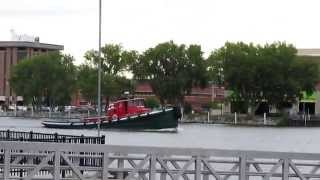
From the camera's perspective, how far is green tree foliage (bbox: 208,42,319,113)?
12144 cm

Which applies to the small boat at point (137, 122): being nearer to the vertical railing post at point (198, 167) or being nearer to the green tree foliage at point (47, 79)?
the vertical railing post at point (198, 167)

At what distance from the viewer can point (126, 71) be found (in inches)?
5704

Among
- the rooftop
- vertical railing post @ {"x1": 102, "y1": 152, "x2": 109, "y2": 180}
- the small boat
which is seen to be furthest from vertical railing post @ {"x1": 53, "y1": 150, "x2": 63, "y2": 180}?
the rooftop

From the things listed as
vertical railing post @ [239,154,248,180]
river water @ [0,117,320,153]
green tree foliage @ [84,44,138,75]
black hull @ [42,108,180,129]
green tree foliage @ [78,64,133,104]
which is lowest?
river water @ [0,117,320,153]

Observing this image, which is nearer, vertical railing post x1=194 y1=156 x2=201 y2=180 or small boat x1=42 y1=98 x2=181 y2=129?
vertical railing post x1=194 y1=156 x2=201 y2=180

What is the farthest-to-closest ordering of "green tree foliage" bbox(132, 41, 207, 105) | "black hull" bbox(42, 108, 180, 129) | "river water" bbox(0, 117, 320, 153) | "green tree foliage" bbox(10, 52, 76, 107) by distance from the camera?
"green tree foliage" bbox(10, 52, 76, 107)
"green tree foliage" bbox(132, 41, 207, 105)
"black hull" bbox(42, 108, 180, 129)
"river water" bbox(0, 117, 320, 153)

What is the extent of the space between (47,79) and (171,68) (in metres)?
36.1

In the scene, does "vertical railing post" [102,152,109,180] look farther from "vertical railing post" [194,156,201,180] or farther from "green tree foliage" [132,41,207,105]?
"green tree foliage" [132,41,207,105]

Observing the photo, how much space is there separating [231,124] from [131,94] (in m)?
26.5

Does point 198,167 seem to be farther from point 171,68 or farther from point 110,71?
point 110,71

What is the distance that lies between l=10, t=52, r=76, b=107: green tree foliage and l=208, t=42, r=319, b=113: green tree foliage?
1769 inches

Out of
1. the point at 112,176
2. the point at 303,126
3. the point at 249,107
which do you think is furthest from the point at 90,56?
the point at 112,176

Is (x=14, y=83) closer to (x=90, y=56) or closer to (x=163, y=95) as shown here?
(x=90, y=56)

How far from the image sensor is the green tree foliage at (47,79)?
161 m
